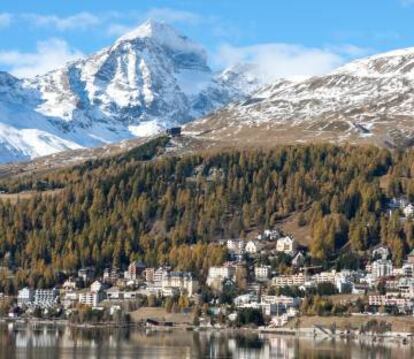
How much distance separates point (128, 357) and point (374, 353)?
90.9 feet

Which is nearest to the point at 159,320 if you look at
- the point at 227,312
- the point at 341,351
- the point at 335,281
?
the point at 227,312

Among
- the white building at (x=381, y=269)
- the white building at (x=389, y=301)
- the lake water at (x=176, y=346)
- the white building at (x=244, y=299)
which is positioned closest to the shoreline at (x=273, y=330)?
the lake water at (x=176, y=346)

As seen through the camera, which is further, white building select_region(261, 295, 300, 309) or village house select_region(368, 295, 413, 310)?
white building select_region(261, 295, 300, 309)

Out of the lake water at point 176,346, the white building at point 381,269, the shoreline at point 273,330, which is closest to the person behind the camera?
the lake water at point 176,346

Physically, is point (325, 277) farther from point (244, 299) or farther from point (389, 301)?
point (389, 301)

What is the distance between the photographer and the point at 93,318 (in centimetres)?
19512

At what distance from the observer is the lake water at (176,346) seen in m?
129

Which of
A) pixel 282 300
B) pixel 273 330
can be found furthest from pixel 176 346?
pixel 282 300

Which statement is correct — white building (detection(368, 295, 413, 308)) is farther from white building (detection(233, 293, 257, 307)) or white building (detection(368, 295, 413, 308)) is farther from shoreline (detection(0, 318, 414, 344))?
white building (detection(233, 293, 257, 307))

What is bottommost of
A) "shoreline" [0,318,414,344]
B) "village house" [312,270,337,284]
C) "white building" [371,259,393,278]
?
"shoreline" [0,318,414,344]

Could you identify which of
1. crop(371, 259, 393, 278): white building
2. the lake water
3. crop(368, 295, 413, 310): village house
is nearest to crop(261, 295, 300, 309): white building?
crop(368, 295, 413, 310): village house

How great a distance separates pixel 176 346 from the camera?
462 feet

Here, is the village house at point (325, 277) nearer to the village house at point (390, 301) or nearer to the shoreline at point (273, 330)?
the village house at point (390, 301)

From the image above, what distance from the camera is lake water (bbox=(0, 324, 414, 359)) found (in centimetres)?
12888
